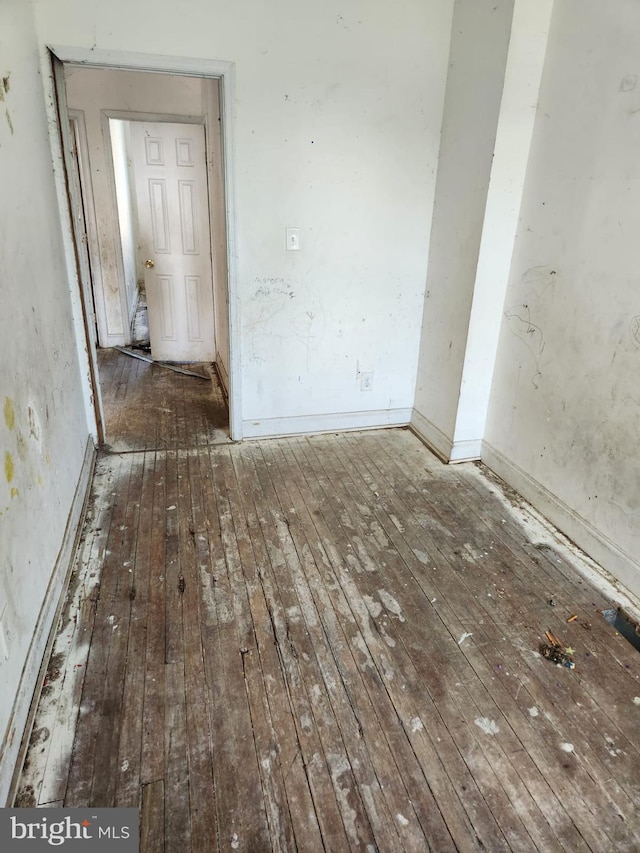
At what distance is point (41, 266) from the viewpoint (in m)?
2.29

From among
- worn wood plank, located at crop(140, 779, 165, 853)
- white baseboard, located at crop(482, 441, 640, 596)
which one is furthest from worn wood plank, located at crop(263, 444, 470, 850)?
white baseboard, located at crop(482, 441, 640, 596)

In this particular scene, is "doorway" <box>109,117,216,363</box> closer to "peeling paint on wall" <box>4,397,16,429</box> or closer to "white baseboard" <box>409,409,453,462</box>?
"white baseboard" <box>409,409,453,462</box>

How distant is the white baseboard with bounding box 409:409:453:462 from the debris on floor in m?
1.47

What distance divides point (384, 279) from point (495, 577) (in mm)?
2019

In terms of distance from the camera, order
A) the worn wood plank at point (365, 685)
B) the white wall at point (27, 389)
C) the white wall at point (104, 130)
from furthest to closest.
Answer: the white wall at point (104, 130) → the white wall at point (27, 389) → the worn wood plank at point (365, 685)

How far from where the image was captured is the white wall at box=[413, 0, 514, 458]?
2695mm

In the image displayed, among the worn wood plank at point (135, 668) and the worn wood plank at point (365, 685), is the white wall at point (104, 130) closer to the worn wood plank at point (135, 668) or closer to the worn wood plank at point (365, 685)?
the worn wood plank at point (135, 668)

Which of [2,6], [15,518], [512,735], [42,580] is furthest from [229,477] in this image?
[2,6]

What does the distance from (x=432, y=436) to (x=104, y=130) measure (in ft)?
13.7

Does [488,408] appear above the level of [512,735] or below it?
above

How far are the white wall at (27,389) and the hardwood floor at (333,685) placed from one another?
200mm

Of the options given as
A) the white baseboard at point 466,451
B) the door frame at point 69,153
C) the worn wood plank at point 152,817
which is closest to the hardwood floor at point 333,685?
the worn wood plank at point 152,817

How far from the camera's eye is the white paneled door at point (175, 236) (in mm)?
4535

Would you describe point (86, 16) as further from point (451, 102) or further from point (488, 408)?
point (488, 408)
